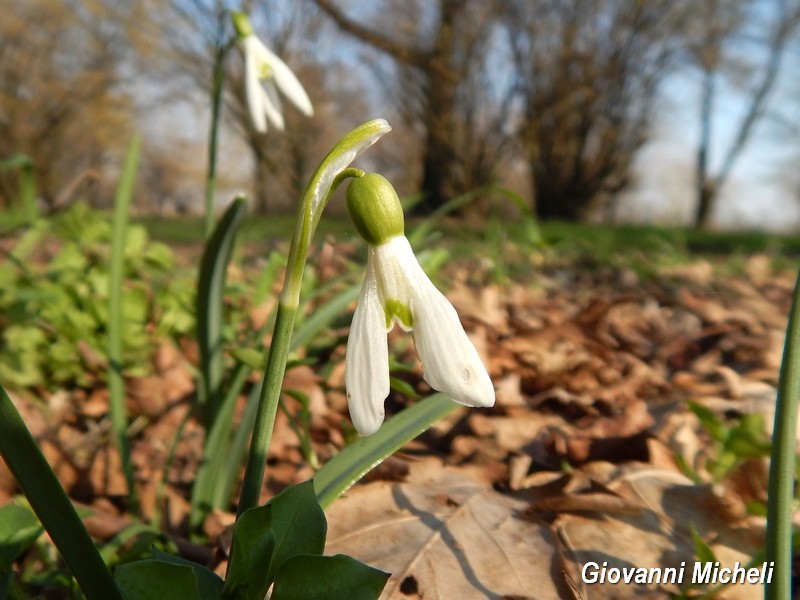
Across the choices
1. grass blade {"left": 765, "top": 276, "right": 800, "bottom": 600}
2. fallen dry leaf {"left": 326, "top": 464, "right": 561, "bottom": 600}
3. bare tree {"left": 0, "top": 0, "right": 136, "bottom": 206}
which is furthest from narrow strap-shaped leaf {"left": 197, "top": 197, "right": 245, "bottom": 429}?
bare tree {"left": 0, "top": 0, "right": 136, "bottom": 206}

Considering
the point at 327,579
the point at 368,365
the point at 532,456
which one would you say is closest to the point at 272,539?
the point at 327,579

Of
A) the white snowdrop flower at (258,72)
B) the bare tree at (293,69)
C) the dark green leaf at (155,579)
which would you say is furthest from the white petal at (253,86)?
the bare tree at (293,69)

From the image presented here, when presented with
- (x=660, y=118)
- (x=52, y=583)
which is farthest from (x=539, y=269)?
(x=660, y=118)

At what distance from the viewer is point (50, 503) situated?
63 centimetres

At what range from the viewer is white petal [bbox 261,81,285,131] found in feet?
5.16

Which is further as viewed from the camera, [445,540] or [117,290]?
[117,290]

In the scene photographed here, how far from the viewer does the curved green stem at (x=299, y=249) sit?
61cm

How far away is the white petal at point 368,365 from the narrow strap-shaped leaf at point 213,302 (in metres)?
0.50

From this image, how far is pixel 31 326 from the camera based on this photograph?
5.67ft

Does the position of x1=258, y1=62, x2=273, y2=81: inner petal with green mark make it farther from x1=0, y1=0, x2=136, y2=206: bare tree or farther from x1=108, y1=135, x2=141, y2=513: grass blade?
x1=0, y1=0, x2=136, y2=206: bare tree

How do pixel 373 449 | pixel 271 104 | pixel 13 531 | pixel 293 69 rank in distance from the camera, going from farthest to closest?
pixel 293 69 → pixel 271 104 → pixel 373 449 → pixel 13 531

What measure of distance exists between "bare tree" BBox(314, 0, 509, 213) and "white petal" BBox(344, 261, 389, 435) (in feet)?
37.3

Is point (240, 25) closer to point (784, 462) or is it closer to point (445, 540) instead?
point (445, 540)

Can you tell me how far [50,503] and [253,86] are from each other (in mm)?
1091
